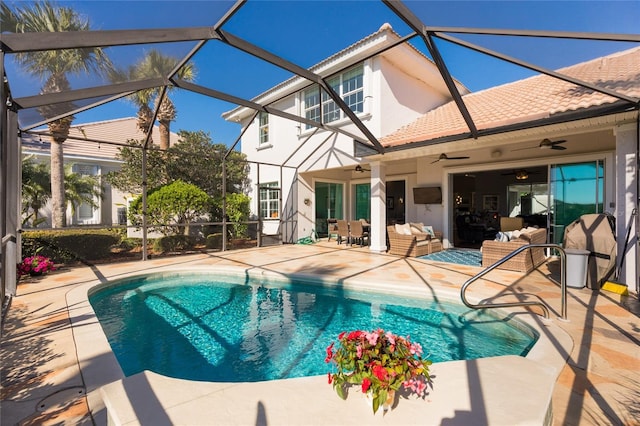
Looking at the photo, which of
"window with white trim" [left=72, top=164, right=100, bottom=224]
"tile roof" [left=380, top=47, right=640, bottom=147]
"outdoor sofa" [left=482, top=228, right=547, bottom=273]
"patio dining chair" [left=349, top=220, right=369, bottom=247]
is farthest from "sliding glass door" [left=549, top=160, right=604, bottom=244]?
"window with white trim" [left=72, top=164, right=100, bottom=224]

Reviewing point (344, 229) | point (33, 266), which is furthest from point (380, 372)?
point (344, 229)

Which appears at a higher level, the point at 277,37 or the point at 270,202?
the point at 277,37

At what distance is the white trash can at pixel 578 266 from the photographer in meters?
5.62

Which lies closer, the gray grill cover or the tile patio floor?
the tile patio floor

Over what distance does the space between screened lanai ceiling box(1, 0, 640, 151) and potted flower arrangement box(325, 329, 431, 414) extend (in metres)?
4.38

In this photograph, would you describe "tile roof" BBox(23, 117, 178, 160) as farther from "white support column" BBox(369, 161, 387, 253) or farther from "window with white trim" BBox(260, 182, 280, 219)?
"white support column" BBox(369, 161, 387, 253)

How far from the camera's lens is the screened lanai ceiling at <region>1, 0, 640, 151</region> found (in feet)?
14.4

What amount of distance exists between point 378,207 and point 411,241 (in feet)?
5.29

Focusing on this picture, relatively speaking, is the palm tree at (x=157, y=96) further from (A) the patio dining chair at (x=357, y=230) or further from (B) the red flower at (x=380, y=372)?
(B) the red flower at (x=380, y=372)

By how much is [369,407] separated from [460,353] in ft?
8.07

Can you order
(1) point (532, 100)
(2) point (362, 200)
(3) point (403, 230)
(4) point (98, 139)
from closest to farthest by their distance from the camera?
(1) point (532, 100) → (3) point (403, 230) → (2) point (362, 200) → (4) point (98, 139)

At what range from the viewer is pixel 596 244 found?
5.75 meters

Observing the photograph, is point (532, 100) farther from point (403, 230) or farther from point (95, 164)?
point (95, 164)

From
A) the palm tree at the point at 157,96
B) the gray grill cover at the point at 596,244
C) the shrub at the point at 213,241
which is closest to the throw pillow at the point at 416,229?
the gray grill cover at the point at 596,244
